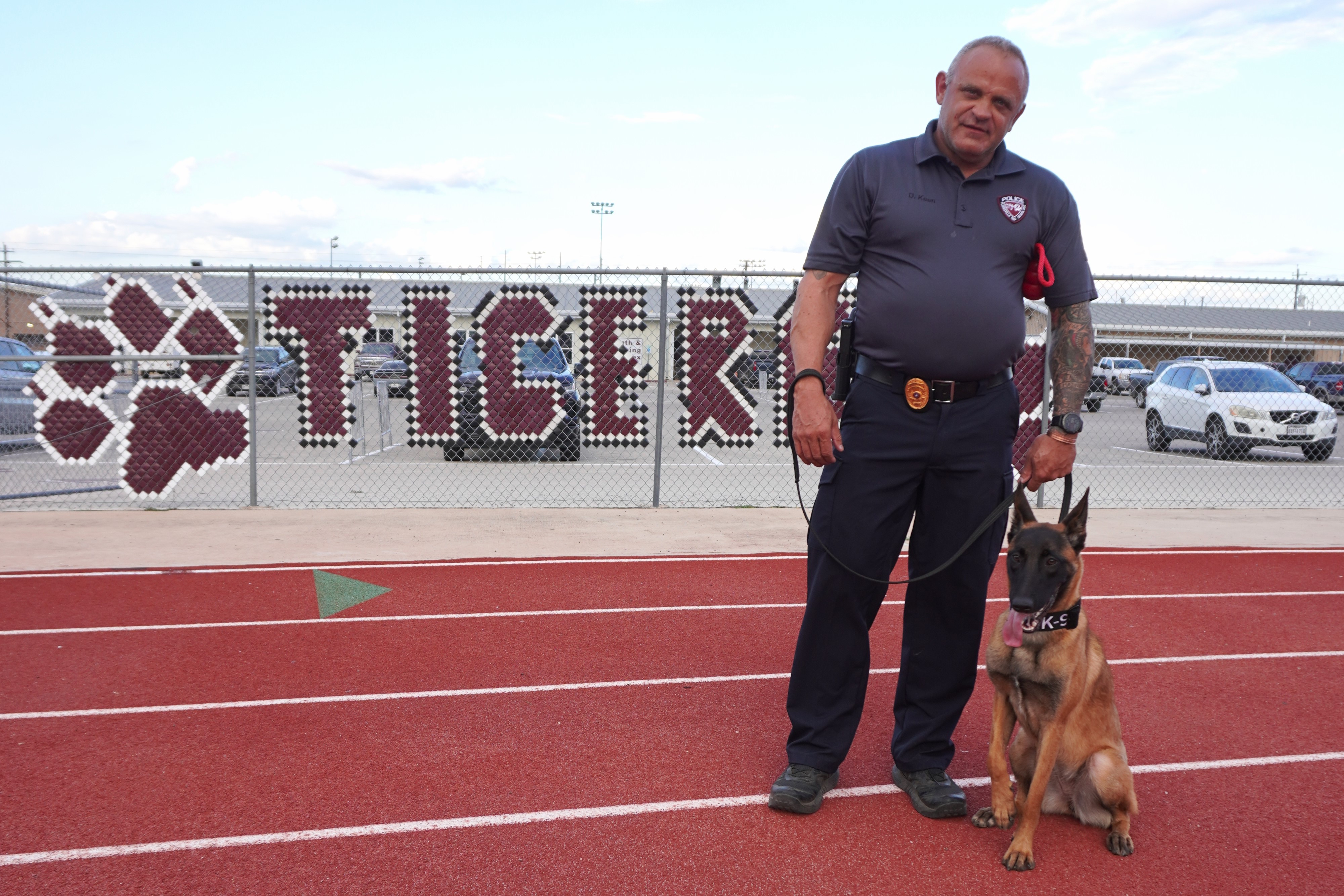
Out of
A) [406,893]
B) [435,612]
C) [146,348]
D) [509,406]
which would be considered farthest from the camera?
[509,406]

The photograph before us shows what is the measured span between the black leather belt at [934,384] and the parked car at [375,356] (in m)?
7.10

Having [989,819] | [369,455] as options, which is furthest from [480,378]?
[989,819]

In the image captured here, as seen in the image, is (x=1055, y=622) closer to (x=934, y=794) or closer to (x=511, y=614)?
(x=934, y=794)

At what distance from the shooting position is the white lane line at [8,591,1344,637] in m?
5.45

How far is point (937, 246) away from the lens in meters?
3.12

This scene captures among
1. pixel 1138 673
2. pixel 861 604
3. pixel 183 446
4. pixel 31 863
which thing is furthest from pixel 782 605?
pixel 183 446

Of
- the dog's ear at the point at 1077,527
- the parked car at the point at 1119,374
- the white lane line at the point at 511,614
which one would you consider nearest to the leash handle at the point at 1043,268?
the dog's ear at the point at 1077,527

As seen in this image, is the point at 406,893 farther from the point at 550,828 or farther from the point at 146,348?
the point at 146,348

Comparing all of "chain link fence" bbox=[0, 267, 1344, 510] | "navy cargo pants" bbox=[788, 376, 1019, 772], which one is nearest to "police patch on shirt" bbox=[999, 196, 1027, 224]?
"navy cargo pants" bbox=[788, 376, 1019, 772]

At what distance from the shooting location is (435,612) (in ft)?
19.2

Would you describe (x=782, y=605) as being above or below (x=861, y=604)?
below

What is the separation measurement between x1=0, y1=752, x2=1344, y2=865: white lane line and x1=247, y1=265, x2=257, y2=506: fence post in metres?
5.96

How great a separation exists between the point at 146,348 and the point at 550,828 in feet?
24.7

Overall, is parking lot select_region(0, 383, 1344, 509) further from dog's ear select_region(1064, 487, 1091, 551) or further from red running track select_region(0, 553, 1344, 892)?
dog's ear select_region(1064, 487, 1091, 551)
